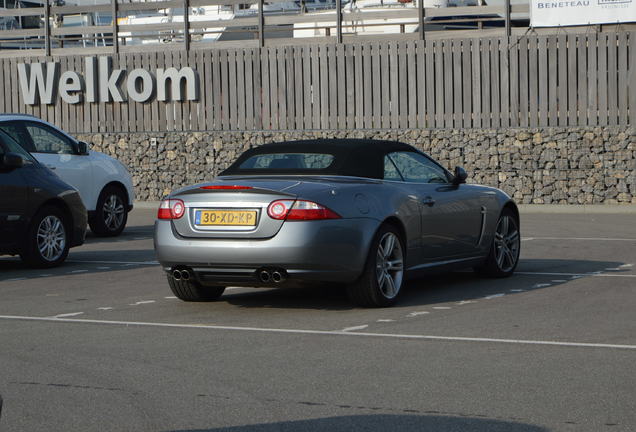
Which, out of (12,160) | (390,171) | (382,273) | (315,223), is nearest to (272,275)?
(315,223)

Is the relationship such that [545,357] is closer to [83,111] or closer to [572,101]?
[572,101]

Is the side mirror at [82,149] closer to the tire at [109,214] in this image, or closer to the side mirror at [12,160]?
the tire at [109,214]

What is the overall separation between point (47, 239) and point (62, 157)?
4.02 metres

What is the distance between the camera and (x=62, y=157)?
57.7 ft

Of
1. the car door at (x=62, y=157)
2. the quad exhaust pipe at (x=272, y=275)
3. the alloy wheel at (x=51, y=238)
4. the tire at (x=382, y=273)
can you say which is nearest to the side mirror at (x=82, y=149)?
the car door at (x=62, y=157)

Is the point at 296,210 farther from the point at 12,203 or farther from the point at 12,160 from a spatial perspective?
the point at 12,203

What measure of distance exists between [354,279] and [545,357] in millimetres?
2465

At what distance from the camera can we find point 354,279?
32.1ft

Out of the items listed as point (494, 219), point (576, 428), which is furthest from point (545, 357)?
point (494, 219)

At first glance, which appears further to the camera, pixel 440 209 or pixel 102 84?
pixel 102 84

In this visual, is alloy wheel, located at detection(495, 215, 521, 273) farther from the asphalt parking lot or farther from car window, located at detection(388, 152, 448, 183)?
car window, located at detection(388, 152, 448, 183)

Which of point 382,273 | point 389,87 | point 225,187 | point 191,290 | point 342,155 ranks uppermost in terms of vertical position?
point 389,87

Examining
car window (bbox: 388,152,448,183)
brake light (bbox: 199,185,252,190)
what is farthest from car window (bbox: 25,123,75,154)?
brake light (bbox: 199,185,252,190)

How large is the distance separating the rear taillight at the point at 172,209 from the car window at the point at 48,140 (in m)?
7.65
